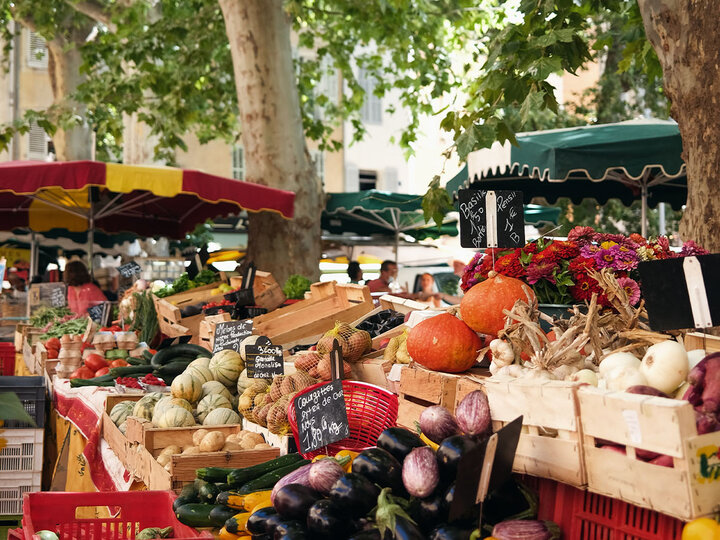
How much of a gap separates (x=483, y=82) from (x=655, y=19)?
96 centimetres

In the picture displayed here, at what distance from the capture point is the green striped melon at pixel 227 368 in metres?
4.58

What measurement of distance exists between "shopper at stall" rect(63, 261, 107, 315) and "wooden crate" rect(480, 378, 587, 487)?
25.2ft

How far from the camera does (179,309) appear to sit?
6910 millimetres

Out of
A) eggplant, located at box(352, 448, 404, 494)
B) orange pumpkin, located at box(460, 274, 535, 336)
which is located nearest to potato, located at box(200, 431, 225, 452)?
orange pumpkin, located at box(460, 274, 535, 336)

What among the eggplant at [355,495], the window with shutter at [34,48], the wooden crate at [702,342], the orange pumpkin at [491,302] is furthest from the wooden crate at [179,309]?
the window with shutter at [34,48]

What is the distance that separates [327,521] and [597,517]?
2.24ft

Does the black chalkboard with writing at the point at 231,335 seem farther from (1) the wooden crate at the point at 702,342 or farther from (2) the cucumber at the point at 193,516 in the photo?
(1) the wooden crate at the point at 702,342

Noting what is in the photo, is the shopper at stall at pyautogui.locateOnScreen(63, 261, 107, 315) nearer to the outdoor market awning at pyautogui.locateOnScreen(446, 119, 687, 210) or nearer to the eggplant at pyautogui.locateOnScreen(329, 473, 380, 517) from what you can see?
the outdoor market awning at pyautogui.locateOnScreen(446, 119, 687, 210)

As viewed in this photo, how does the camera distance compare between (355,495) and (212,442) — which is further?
(212,442)

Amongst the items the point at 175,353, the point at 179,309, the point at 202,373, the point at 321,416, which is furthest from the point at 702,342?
the point at 179,309

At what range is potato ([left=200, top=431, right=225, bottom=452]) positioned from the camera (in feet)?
11.2

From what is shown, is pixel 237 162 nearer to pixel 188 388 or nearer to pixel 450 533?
pixel 188 388

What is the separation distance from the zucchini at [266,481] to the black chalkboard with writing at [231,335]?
1972mm

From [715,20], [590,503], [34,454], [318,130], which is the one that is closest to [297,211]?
[318,130]
